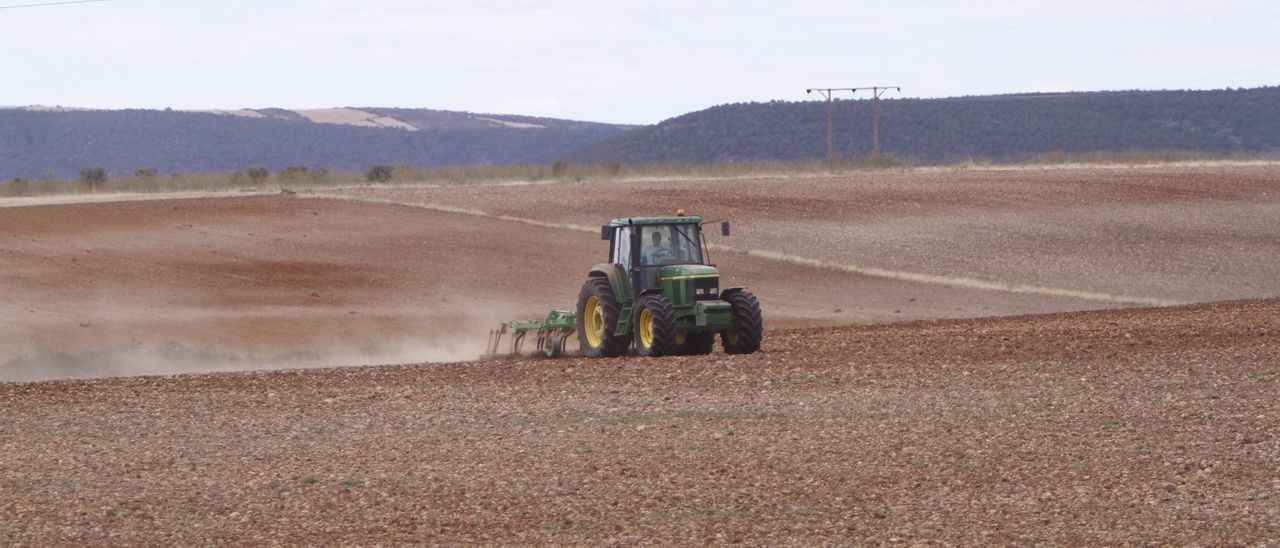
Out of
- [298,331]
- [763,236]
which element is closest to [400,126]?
[763,236]

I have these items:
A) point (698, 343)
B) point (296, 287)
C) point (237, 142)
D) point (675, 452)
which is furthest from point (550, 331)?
point (237, 142)

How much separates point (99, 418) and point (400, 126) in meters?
182

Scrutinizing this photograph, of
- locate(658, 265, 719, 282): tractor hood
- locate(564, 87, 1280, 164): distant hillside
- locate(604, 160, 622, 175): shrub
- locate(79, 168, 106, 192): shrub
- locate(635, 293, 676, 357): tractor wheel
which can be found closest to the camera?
locate(635, 293, 676, 357): tractor wheel

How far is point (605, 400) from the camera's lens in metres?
16.3

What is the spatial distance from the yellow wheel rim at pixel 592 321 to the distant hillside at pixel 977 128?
97433 millimetres

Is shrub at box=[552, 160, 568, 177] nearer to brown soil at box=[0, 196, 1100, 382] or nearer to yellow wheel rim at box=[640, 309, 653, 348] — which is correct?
brown soil at box=[0, 196, 1100, 382]

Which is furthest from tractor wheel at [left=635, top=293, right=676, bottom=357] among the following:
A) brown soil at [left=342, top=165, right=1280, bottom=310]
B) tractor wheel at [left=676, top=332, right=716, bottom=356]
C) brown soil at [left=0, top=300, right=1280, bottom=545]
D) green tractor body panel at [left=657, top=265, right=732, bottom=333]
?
brown soil at [left=342, top=165, right=1280, bottom=310]

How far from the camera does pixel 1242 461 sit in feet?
37.8

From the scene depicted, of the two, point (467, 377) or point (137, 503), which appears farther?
point (467, 377)

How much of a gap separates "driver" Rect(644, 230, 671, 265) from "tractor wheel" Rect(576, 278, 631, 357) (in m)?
0.71

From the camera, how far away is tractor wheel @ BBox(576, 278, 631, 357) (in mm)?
21516

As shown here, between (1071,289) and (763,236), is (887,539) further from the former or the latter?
(763,236)

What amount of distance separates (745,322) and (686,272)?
1.03 m

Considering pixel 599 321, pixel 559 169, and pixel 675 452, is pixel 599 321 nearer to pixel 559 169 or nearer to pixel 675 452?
pixel 675 452
